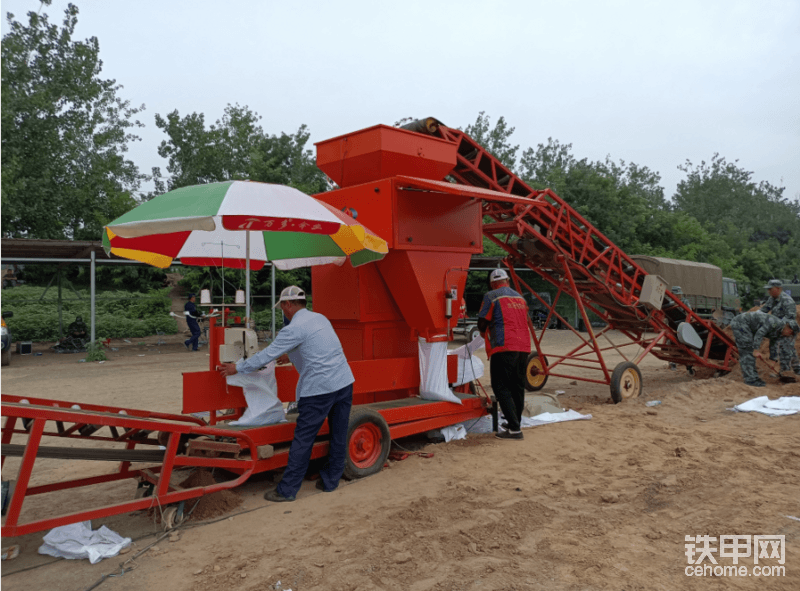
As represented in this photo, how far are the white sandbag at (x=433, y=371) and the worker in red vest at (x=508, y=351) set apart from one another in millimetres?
591

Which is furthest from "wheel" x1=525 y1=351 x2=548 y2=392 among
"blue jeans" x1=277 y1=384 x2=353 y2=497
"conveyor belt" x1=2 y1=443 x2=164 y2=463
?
"conveyor belt" x1=2 y1=443 x2=164 y2=463

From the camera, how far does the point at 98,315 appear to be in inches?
936

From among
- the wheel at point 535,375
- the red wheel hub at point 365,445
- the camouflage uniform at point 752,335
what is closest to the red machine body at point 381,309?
the red wheel hub at point 365,445

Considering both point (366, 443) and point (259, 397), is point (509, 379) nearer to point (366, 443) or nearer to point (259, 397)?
point (366, 443)

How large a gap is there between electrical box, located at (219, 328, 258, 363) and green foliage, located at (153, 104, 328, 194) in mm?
20724

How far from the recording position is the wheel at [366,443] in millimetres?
5238

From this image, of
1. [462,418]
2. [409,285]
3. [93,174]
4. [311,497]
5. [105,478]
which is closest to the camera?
[105,478]

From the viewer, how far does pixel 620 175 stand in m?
38.0

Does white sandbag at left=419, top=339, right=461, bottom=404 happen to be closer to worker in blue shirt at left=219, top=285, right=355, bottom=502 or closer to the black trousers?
the black trousers

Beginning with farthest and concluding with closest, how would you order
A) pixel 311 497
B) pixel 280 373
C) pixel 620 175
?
pixel 620 175 → pixel 280 373 → pixel 311 497

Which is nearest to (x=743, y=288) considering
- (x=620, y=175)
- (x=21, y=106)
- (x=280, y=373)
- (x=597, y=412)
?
(x=620, y=175)

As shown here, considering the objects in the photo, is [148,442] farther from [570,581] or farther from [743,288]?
[743,288]

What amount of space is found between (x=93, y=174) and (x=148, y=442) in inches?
728

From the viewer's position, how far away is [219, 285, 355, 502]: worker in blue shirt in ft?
15.6
